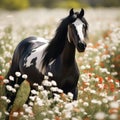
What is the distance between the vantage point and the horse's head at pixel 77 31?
6.85 metres

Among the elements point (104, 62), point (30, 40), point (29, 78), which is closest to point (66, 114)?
point (29, 78)

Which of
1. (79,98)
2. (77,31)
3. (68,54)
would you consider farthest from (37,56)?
(77,31)

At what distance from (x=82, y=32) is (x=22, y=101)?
1.97m

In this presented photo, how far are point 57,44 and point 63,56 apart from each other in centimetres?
21

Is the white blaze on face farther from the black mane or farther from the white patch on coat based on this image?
the white patch on coat

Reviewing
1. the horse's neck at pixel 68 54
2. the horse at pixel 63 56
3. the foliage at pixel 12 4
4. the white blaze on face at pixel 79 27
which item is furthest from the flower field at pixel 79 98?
the foliage at pixel 12 4

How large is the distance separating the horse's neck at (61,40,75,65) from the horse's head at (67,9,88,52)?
0.40ft

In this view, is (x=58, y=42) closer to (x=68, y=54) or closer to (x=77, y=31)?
(x=68, y=54)

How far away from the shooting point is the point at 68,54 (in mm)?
7441

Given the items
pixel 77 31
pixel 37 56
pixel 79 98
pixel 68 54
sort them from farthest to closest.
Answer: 1. pixel 37 56
2. pixel 79 98
3. pixel 68 54
4. pixel 77 31

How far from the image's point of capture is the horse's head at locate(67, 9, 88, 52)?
685 centimetres

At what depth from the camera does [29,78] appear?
8.20 m

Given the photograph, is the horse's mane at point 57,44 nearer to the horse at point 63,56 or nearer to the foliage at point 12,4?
the horse at point 63,56

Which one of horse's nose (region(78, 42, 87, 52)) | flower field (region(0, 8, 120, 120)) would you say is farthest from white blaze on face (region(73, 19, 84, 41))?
flower field (region(0, 8, 120, 120))
